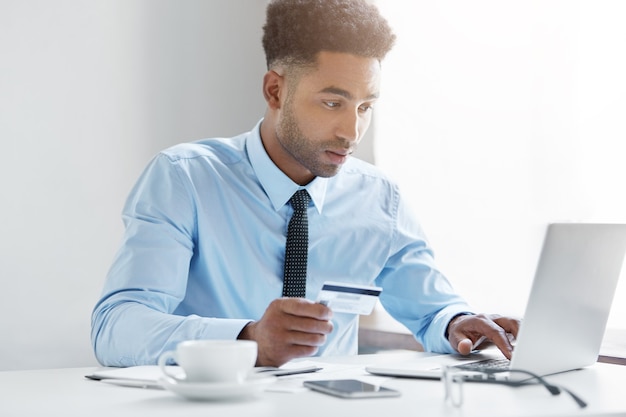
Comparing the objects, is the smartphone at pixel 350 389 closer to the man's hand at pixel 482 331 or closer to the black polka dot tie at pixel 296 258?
the man's hand at pixel 482 331

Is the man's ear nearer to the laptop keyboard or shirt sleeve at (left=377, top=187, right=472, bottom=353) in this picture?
shirt sleeve at (left=377, top=187, right=472, bottom=353)

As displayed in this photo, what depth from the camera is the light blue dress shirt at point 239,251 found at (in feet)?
5.28

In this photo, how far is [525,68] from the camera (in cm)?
239

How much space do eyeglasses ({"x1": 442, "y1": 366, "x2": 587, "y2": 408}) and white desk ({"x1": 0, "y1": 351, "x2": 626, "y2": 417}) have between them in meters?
0.01

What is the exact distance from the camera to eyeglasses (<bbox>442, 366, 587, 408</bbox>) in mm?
1020

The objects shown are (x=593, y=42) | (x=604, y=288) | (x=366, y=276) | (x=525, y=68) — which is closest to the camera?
(x=604, y=288)

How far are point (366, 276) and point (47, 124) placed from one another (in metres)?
1.40

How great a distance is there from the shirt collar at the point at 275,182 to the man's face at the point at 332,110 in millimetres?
51

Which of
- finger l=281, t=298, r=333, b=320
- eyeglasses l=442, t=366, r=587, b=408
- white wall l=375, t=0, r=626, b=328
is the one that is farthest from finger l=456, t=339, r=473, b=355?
white wall l=375, t=0, r=626, b=328

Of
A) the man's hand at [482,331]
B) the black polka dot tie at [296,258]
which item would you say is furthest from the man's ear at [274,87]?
the man's hand at [482,331]

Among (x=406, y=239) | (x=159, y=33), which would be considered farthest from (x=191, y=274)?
(x=159, y=33)

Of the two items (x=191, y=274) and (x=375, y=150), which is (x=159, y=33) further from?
(x=191, y=274)

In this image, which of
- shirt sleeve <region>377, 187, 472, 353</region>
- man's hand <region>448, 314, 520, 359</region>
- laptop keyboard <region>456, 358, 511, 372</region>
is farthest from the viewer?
shirt sleeve <region>377, 187, 472, 353</region>

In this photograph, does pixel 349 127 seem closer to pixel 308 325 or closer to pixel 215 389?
pixel 308 325
